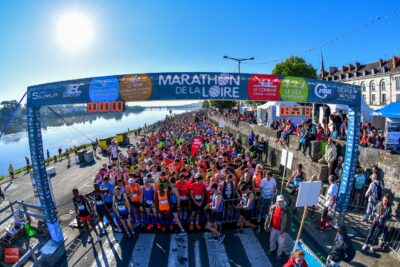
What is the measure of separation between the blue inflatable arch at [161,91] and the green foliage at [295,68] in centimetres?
3586

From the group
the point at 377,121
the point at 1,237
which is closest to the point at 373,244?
the point at 1,237

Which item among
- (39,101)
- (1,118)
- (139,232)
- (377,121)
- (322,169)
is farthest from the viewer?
(1,118)

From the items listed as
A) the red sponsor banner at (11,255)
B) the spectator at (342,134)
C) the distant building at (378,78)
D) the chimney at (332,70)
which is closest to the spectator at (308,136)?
the spectator at (342,134)

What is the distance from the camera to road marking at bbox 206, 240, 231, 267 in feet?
19.6

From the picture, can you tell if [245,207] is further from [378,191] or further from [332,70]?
[332,70]

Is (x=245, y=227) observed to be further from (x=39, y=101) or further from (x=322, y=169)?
(x=39, y=101)

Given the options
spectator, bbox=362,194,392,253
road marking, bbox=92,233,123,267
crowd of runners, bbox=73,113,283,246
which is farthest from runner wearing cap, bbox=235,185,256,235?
road marking, bbox=92,233,123,267

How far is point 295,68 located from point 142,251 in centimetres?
4052

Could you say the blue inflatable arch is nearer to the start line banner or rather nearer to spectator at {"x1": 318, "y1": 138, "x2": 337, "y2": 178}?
the start line banner

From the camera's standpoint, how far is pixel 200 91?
260 inches

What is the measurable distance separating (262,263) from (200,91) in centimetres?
470

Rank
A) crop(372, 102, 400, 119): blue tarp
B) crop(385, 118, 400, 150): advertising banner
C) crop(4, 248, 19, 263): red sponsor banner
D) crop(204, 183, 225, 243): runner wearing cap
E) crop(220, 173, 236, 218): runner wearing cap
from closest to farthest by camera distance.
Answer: crop(204, 183, 225, 243): runner wearing cap
crop(4, 248, 19, 263): red sponsor banner
crop(220, 173, 236, 218): runner wearing cap
crop(385, 118, 400, 150): advertising banner
crop(372, 102, 400, 119): blue tarp

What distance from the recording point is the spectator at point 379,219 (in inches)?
242

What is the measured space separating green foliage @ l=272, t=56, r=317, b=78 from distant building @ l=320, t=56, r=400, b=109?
9.90 feet
